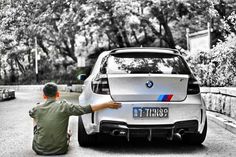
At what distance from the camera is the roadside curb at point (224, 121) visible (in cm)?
960

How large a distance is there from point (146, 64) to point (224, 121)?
3.55m

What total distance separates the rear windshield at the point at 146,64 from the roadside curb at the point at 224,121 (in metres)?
2.41

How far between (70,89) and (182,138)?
25.5 metres

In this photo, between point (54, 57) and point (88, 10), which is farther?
point (54, 57)

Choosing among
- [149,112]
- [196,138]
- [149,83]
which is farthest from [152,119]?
[196,138]

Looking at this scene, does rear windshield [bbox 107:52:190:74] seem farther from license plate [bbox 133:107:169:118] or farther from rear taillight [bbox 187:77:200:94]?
license plate [bbox 133:107:169:118]

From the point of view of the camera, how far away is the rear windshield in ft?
24.3

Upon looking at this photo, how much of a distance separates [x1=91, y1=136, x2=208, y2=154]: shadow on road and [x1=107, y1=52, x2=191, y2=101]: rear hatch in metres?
0.78

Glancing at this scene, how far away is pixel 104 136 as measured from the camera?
29.4 ft

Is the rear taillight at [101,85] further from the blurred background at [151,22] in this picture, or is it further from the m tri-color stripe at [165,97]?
the blurred background at [151,22]

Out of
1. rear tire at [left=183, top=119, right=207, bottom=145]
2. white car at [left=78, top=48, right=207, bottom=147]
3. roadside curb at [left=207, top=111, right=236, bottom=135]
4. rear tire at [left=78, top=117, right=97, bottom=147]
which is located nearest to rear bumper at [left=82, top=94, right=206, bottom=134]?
white car at [left=78, top=48, right=207, bottom=147]

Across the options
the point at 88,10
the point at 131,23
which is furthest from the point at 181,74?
the point at 131,23

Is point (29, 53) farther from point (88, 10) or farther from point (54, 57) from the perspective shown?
point (88, 10)

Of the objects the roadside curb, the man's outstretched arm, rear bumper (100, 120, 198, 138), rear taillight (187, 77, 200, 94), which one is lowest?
the roadside curb
